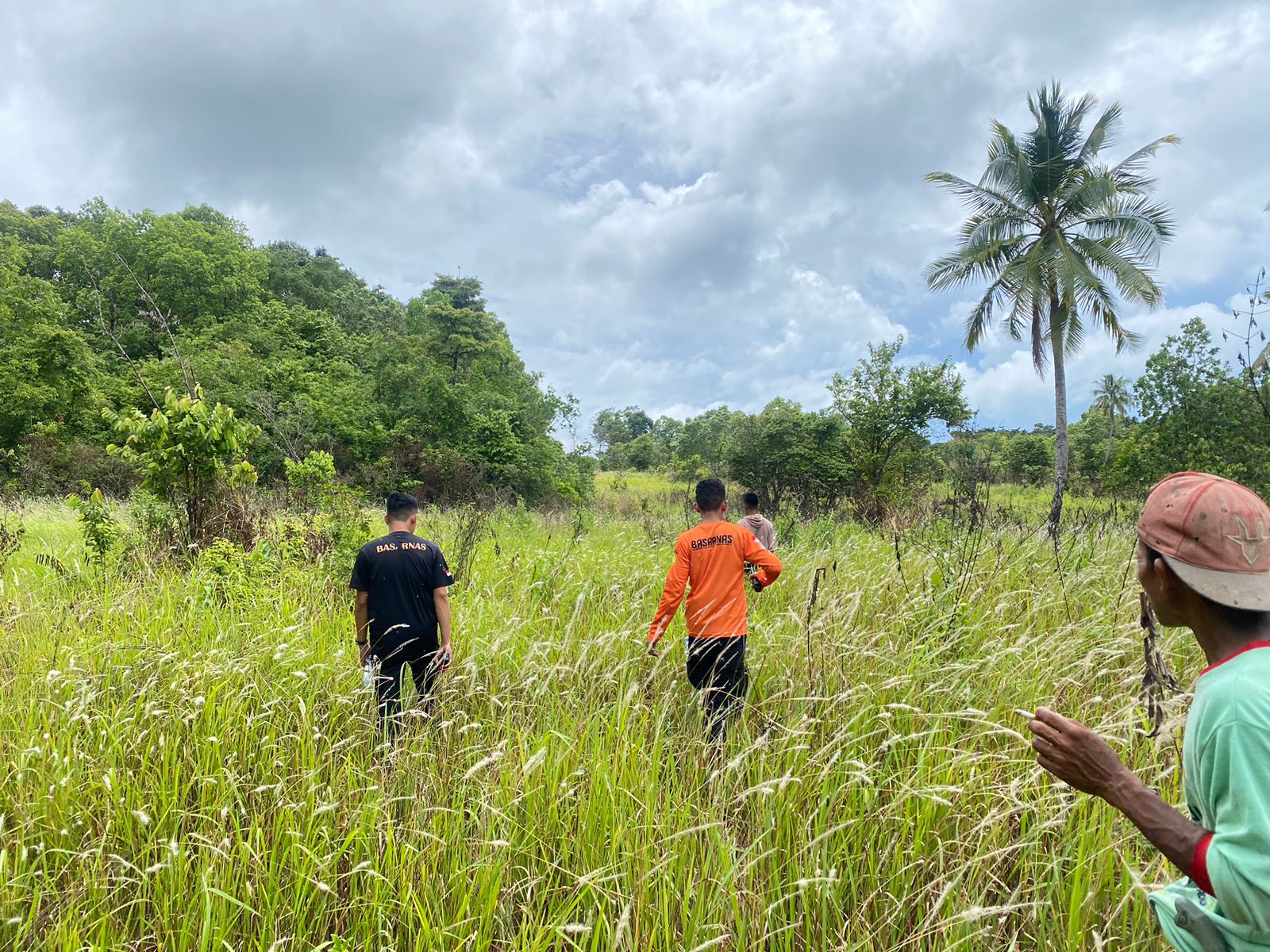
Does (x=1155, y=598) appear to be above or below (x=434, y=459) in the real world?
below

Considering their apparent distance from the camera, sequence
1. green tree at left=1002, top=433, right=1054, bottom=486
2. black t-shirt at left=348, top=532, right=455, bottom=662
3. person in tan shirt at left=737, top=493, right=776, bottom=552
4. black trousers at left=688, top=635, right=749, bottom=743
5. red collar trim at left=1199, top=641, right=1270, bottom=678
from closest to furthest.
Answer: red collar trim at left=1199, top=641, right=1270, bottom=678 → black trousers at left=688, top=635, right=749, bottom=743 → black t-shirt at left=348, top=532, right=455, bottom=662 → person in tan shirt at left=737, top=493, right=776, bottom=552 → green tree at left=1002, top=433, right=1054, bottom=486

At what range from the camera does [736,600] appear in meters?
3.76

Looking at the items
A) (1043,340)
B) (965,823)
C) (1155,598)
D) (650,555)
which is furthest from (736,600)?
(1043,340)

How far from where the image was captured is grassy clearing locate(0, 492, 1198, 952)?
185 cm

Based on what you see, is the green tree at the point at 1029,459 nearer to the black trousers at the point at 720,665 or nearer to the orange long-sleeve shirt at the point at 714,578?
the orange long-sleeve shirt at the point at 714,578

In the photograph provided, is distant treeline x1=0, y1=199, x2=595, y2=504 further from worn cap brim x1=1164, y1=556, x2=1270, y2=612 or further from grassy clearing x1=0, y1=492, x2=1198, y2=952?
worn cap brim x1=1164, y1=556, x2=1270, y2=612

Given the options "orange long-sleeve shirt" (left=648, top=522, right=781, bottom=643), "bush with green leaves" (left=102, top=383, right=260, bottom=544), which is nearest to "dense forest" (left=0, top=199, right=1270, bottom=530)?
"bush with green leaves" (left=102, top=383, right=260, bottom=544)

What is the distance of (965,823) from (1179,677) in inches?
91.4

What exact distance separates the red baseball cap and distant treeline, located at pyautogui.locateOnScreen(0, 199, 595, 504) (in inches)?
776

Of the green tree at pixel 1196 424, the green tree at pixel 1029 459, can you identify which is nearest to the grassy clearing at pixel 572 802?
the green tree at pixel 1196 424

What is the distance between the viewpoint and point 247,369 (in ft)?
99.3

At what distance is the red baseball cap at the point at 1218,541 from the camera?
1126mm

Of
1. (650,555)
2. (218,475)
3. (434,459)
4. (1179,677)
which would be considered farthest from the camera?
(434,459)

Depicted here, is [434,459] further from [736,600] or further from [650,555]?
[736,600]
